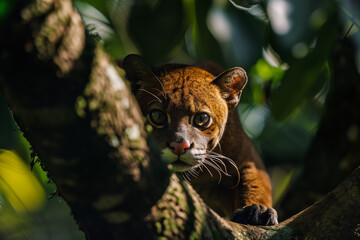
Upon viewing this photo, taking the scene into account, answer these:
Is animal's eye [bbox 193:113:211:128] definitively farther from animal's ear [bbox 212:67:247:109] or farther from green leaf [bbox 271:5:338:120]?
green leaf [bbox 271:5:338:120]

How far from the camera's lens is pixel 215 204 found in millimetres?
3912

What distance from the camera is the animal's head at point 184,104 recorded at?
3.00m

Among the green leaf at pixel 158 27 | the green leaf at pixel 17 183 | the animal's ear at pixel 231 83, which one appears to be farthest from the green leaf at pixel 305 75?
the green leaf at pixel 17 183

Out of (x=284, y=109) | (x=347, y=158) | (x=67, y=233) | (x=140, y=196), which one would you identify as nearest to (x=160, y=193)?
(x=140, y=196)

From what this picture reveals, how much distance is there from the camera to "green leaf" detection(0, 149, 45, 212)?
3.41 metres

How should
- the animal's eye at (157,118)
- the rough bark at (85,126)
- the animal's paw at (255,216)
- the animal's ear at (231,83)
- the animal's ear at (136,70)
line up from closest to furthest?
the rough bark at (85,126) < the animal's paw at (255,216) < the animal's eye at (157,118) < the animal's ear at (136,70) < the animal's ear at (231,83)

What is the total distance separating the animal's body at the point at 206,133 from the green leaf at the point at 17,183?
1039 millimetres

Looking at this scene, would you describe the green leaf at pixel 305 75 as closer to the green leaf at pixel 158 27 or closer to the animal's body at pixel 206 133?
the animal's body at pixel 206 133

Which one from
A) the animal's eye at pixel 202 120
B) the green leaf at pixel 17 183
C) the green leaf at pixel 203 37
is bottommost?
the green leaf at pixel 17 183

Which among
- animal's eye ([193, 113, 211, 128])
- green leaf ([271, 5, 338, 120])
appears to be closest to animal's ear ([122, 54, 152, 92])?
animal's eye ([193, 113, 211, 128])

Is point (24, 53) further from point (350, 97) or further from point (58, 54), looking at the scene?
point (350, 97)

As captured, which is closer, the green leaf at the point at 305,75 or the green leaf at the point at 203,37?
the green leaf at the point at 305,75

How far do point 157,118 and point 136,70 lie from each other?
1.41 ft

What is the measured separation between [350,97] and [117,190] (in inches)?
113
